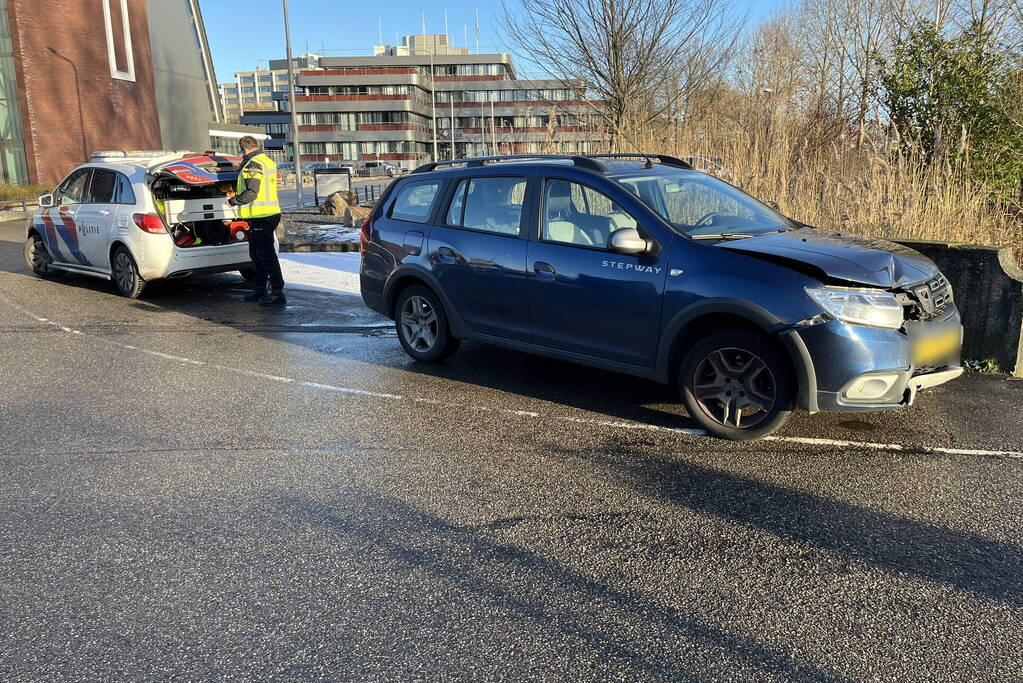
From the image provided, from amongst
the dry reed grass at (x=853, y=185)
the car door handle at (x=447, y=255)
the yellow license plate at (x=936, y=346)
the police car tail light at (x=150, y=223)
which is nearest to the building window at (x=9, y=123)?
the police car tail light at (x=150, y=223)

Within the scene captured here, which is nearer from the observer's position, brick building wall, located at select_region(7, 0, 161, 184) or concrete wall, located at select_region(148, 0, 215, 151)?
brick building wall, located at select_region(7, 0, 161, 184)

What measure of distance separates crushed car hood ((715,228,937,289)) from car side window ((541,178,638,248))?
78cm

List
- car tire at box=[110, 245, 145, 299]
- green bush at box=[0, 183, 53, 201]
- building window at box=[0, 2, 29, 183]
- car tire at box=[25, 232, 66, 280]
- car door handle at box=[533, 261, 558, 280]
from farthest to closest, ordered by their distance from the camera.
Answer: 1. building window at box=[0, 2, 29, 183]
2. green bush at box=[0, 183, 53, 201]
3. car tire at box=[25, 232, 66, 280]
4. car tire at box=[110, 245, 145, 299]
5. car door handle at box=[533, 261, 558, 280]

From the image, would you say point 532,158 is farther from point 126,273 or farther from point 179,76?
point 179,76

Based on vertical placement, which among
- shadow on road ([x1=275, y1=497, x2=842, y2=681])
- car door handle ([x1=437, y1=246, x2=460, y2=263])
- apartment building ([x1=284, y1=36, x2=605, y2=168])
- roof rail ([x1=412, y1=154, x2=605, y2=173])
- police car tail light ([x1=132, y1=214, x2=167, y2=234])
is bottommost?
shadow on road ([x1=275, y1=497, x2=842, y2=681])

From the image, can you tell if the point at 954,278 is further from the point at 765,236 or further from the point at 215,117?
the point at 215,117

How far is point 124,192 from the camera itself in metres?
10.2

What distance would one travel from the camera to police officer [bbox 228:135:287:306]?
9539 millimetres

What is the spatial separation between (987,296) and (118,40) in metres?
44.4

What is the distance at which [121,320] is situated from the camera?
928cm

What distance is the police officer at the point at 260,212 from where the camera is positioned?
9539 millimetres

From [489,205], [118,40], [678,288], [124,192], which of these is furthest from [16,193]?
[678,288]

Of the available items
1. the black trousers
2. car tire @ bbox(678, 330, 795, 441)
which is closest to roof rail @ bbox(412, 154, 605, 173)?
car tire @ bbox(678, 330, 795, 441)

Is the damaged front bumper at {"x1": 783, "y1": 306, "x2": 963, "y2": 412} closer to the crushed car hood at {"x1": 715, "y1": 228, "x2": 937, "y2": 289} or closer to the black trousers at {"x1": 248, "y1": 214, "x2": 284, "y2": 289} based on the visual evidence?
the crushed car hood at {"x1": 715, "y1": 228, "x2": 937, "y2": 289}
